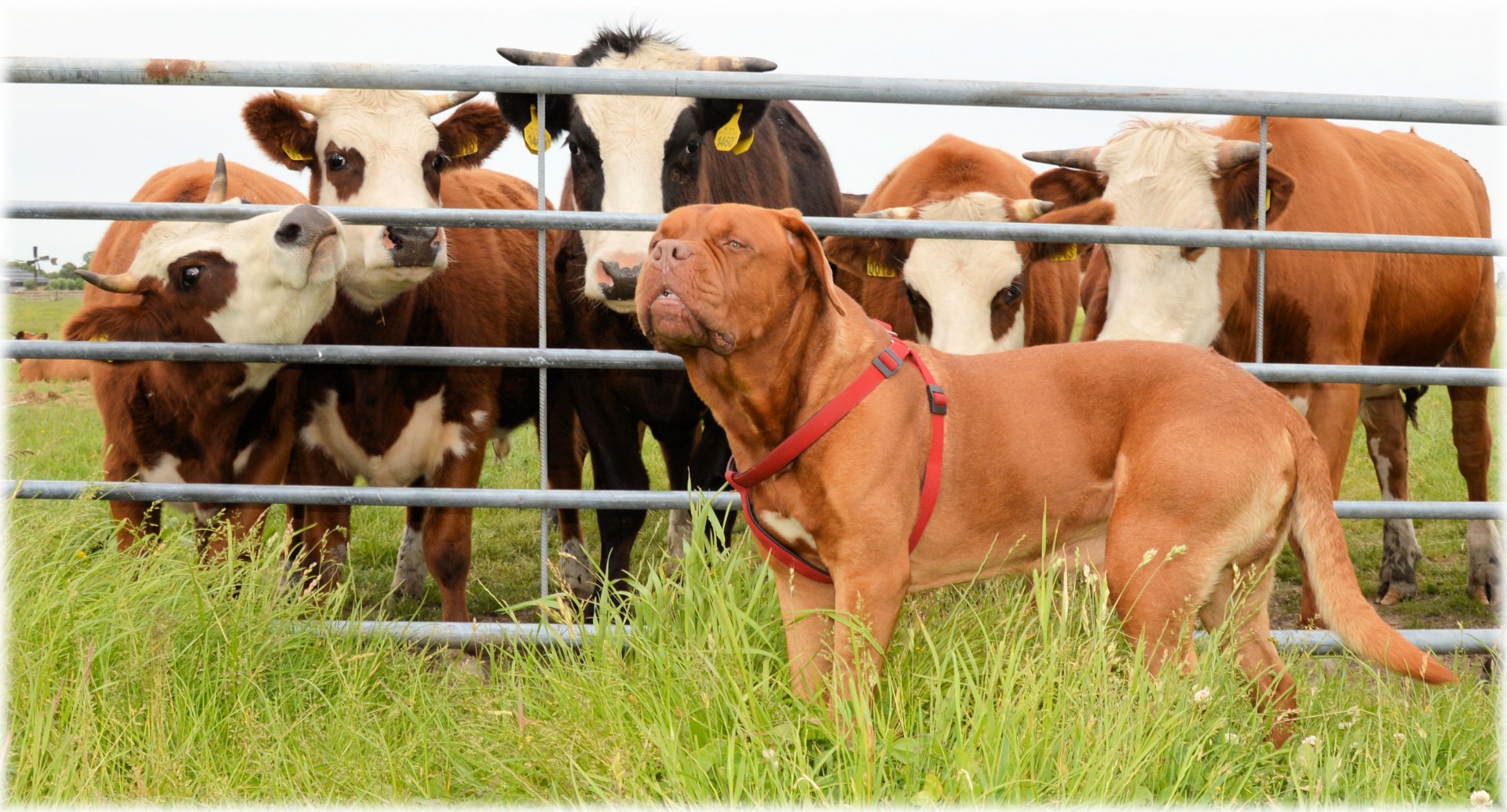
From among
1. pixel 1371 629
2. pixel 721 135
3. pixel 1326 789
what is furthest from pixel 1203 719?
pixel 721 135

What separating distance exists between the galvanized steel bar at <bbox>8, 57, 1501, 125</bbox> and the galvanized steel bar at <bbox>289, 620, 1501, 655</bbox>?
67.0 inches

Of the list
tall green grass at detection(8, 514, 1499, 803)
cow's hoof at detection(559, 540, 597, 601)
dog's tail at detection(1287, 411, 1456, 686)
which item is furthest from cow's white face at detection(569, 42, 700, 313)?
dog's tail at detection(1287, 411, 1456, 686)

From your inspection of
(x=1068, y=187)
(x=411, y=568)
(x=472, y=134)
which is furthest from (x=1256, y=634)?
Answer: (x=411, y=568)

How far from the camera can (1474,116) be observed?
415 cm

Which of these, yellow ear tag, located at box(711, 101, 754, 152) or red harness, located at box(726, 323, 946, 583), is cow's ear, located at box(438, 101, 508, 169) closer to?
yellow ear tag, located at box(711, 101, 754, 152)

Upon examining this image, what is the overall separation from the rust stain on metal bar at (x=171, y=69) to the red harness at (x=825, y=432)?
2.29 m

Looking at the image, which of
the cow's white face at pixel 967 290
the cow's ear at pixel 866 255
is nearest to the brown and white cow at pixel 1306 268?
the cow's white face at pixel 967 290

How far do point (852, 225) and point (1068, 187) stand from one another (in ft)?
5.43

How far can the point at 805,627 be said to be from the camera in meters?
3.10

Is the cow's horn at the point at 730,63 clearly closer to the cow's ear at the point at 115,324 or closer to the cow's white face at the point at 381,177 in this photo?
the cow's white face at the point at 381,177

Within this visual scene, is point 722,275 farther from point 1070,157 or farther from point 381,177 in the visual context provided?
point 1070,157

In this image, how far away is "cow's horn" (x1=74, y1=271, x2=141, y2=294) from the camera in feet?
14.2

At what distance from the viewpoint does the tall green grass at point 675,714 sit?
102 inches

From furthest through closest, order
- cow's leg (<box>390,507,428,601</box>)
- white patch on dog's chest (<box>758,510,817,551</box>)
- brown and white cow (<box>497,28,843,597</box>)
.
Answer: cow's leg (<box>390,507,428,601</box>) < brown and white cow (<box>497,28,843,597</box>) < white patch on dog's chest (<box>758,510,817,551</box>)
